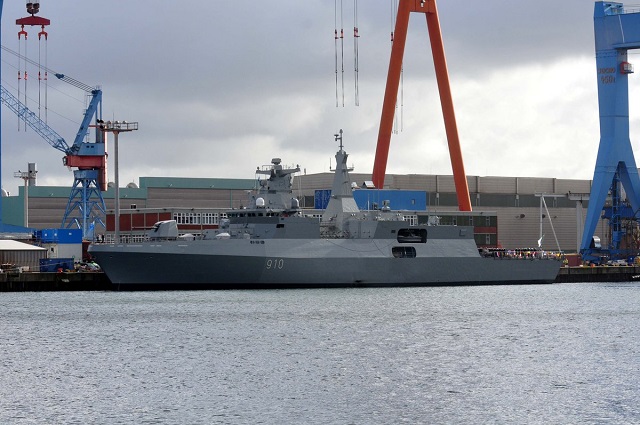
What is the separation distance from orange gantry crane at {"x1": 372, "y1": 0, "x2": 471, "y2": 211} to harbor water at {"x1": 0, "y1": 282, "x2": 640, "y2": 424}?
2755 cm

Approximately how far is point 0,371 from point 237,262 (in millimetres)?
27830

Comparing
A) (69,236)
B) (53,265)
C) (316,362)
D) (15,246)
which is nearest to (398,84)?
(69,236)

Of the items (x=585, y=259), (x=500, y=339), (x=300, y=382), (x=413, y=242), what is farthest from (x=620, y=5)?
(x=300, y=382)

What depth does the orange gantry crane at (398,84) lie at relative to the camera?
260ft

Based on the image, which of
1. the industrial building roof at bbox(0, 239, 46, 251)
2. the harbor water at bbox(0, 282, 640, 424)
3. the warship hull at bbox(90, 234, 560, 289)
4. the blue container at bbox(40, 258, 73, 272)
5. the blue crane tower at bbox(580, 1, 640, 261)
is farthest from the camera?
the blue crane tower at bbox(580, 1, 640, 261)

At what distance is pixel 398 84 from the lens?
80.0m

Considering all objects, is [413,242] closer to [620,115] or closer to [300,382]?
[620,115]

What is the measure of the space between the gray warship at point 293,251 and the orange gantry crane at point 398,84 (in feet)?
44.1

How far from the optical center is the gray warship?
195 ft

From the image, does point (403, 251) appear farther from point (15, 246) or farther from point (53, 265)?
point (15, 246)

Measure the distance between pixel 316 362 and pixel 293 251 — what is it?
27.6 meters

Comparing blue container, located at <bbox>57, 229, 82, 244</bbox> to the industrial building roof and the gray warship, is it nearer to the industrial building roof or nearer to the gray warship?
the industrial building roof

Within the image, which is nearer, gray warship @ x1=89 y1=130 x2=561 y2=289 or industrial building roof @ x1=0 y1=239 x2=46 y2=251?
gray warship @ x1=89 y1=130 x2=561 y2=289

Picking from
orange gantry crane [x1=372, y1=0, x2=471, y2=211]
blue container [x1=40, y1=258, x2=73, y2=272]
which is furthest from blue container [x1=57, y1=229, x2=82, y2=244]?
orange gantry crane [x1=372, y1=0, x2=471, y2=211]
